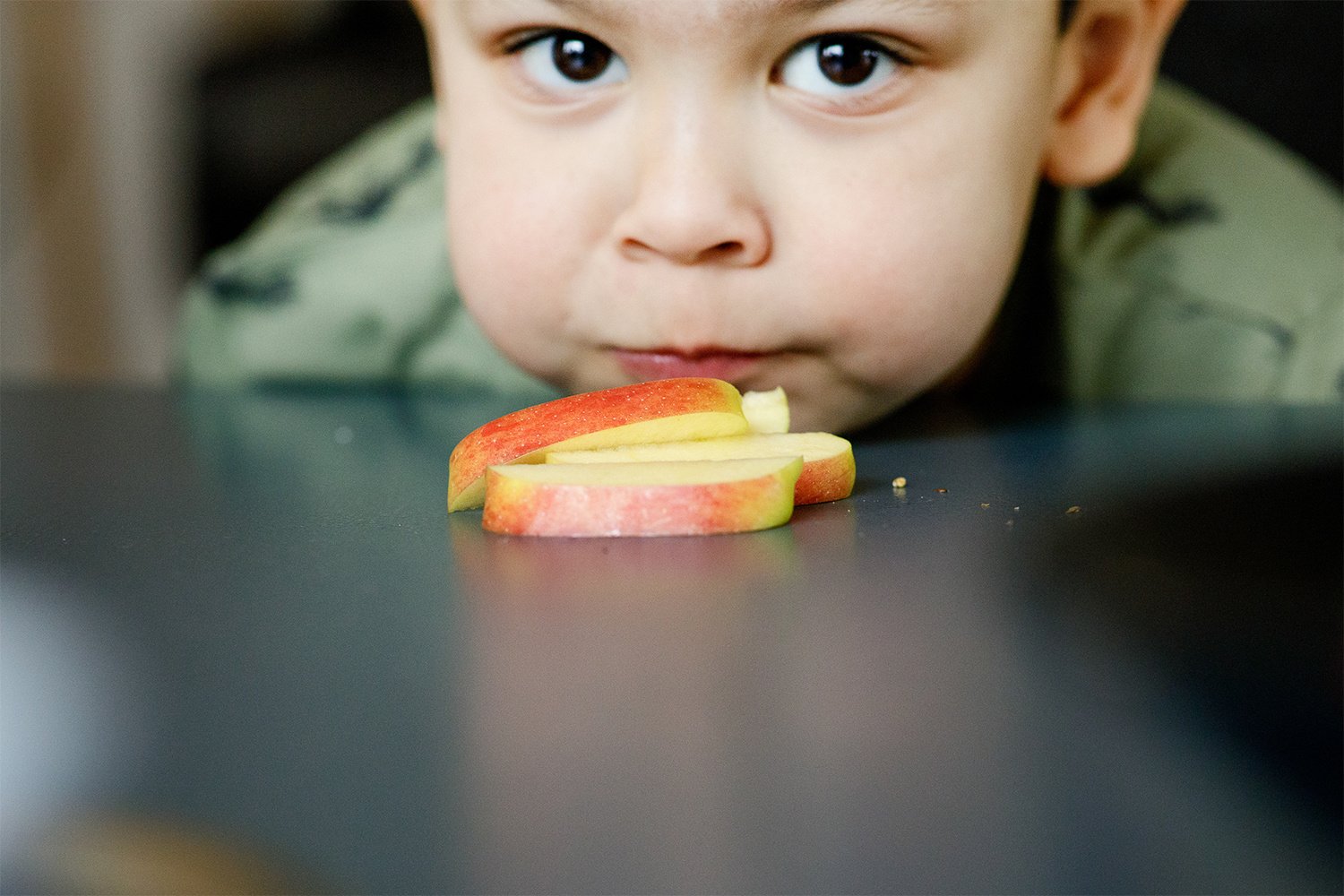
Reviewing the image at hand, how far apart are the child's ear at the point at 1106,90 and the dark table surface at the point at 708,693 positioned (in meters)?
0.37

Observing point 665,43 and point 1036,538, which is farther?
point 665,43

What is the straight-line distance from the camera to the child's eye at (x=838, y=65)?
2.47ft

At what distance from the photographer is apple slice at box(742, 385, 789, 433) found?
2.16ft

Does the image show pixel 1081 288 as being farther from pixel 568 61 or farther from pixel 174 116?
pixel 174 116

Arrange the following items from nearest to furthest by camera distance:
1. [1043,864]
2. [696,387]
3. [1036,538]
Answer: [1043,864], [1036,538], [696,387]

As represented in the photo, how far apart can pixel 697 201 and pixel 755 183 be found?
4cm

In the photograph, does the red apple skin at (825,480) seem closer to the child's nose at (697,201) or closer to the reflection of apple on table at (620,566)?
the reflection of apple on table at (620,566)

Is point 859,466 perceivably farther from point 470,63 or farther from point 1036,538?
point 470,63

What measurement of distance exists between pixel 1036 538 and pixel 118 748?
33 centimetres

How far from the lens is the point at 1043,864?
0.81ft

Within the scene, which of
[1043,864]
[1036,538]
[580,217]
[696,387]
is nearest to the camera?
[1043,864]

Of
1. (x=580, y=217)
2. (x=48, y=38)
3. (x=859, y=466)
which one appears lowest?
(x=859, y=466)

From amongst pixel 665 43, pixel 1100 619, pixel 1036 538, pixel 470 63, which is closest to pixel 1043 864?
pixel 1100 619

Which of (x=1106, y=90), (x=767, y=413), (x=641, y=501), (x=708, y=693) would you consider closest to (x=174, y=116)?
(x=1106, y=90)
